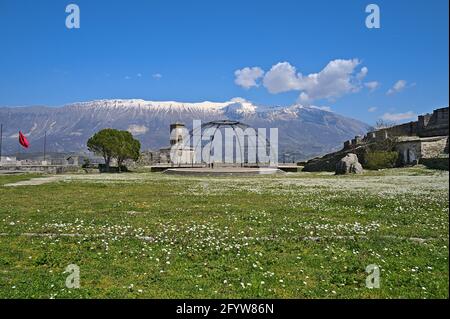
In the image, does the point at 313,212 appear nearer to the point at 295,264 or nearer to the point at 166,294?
the point at 295,264

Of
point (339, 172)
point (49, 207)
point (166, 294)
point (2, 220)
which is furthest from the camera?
point (339, 172)

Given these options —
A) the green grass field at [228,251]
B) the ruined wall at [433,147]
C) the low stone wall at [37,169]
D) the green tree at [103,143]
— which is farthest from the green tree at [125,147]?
the green grass field at [228,251]

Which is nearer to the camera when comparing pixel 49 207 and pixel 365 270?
pixel 365 270

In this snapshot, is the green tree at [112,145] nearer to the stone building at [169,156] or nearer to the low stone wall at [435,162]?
the stone building at [169,156]

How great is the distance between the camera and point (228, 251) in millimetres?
9930

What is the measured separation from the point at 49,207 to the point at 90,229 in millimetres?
7116

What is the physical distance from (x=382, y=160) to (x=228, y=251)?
164ft

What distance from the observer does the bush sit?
54.9 m

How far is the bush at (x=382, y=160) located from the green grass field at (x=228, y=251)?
129ft

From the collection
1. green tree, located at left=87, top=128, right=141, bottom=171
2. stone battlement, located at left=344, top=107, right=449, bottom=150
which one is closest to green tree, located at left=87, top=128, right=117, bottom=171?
green tree, located at left=87, top=128, right=141, bottom=171

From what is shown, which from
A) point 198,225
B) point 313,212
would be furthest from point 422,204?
point 198,225

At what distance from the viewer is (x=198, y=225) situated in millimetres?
13586

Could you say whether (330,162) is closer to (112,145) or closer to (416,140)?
(416,140)
